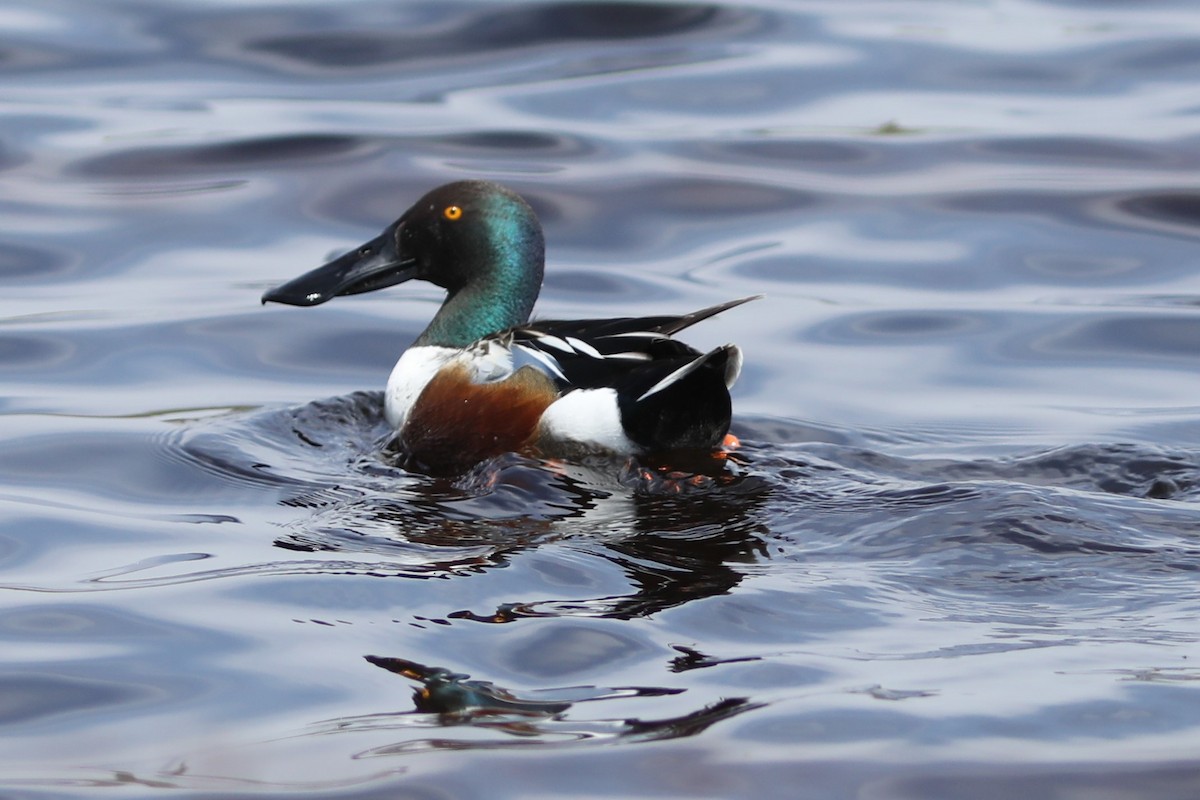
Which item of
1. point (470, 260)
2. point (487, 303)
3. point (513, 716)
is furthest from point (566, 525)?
point (470, 260)

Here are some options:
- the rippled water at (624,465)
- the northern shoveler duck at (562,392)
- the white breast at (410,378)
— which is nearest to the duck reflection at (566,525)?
the rippled water at (624,465)

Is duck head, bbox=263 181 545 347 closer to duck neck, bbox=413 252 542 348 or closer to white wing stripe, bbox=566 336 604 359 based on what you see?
duck neck, bbox=413 252 542 348

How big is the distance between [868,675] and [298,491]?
2.52m

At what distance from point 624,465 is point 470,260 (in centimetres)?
149

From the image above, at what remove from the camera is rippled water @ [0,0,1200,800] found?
149 inches

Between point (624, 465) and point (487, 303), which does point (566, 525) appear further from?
point (487, 303)

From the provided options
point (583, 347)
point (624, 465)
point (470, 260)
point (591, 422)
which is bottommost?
point (624, 465)

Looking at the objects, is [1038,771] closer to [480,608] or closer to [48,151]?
[480,608]

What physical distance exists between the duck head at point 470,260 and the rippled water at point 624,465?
0.48m

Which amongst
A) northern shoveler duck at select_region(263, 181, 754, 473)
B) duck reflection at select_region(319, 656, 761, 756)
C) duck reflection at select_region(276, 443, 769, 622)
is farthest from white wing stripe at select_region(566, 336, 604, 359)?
duck reflection at select_region(319, 656, 761, 756)

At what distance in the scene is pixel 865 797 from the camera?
3.48m

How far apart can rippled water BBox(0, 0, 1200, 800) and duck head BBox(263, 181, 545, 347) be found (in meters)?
0.48

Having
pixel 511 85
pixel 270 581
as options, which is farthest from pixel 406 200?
pixel 270 581

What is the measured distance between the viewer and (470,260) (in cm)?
728
